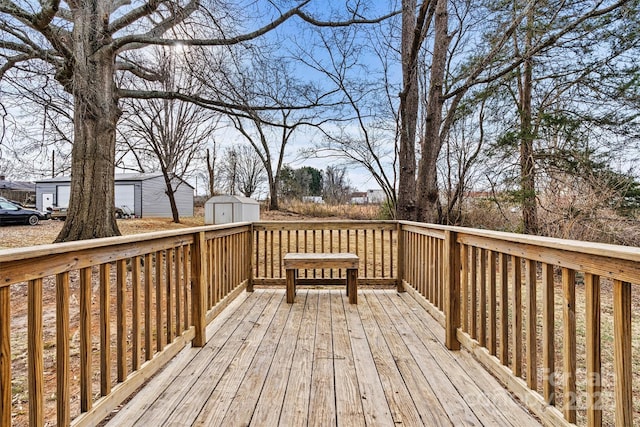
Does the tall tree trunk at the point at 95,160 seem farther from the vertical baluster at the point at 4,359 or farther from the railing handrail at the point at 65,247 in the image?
the vertical baluster at the point at 4,359

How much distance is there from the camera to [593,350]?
131 cm

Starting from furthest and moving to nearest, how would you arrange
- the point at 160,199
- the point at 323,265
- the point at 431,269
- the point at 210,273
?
the point at 160,199 < the point at 323,265 < the point at 431,269 < the point at 210,273

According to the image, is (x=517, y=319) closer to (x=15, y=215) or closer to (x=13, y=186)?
(x=15, y=215)

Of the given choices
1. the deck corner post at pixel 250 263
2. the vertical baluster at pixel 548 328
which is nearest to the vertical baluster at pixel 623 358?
the vertical baluster at pixel 548 328

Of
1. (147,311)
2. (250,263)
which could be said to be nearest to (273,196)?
(250,263)

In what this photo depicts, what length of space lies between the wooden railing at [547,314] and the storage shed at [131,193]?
59.8 feet

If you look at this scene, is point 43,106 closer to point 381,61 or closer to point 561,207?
point 381,61

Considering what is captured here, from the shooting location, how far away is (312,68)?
284 inches

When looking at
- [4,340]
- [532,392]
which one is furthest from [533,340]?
[4,340]

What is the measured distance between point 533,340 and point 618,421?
53 cm

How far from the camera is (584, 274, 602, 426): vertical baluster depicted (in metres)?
1.30

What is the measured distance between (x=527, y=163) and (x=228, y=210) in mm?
11603

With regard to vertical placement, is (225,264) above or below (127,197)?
below

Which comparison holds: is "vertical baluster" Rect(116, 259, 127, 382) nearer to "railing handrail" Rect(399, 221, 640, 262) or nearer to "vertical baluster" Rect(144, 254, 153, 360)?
"vertical baluster" Rect(144, 254, 153, 360)
